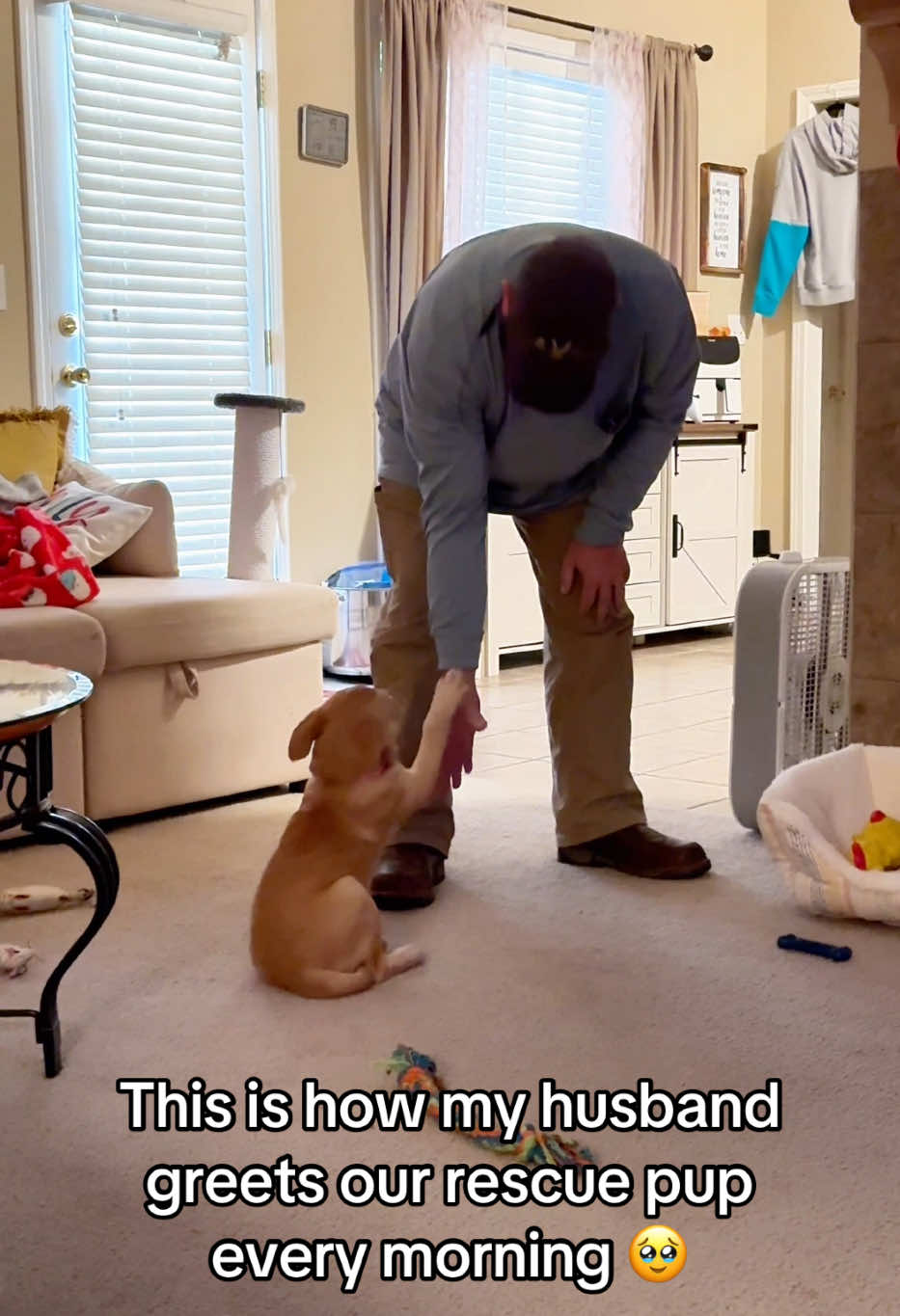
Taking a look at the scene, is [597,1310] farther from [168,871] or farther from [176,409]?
[176,409]

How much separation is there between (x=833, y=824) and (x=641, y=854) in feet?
1.18

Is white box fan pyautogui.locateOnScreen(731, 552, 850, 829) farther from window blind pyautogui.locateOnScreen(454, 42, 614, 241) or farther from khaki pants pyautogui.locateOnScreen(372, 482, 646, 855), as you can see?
window blind pyautogui.locateOnScreen(454, 42, 614, 241)

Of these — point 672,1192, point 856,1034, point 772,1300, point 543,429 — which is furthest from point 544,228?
point 772,1300

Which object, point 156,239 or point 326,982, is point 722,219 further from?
point 326,982

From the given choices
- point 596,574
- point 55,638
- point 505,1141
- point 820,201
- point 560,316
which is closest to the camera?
point 505,1141

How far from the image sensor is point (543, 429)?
2277 mm

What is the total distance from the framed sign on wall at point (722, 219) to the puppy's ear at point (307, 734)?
16.4 ft

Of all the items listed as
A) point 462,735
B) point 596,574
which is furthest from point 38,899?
point 596,574

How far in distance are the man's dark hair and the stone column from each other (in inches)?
35.6

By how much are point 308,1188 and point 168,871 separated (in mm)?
1286

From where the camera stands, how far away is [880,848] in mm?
2404

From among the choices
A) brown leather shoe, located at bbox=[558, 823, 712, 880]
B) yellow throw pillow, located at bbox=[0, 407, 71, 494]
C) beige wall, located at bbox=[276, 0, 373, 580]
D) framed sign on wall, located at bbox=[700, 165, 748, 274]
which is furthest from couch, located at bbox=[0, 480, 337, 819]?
framed sign on wall, located at bbox=[700, 165, 748, 274]

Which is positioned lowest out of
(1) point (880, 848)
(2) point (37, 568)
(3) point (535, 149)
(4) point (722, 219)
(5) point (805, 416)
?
(1) point (880, 848)

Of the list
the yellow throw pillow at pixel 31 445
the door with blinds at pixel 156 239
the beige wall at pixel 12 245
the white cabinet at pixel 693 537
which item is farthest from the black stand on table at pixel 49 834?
the white cabinet at pixel 693 537
